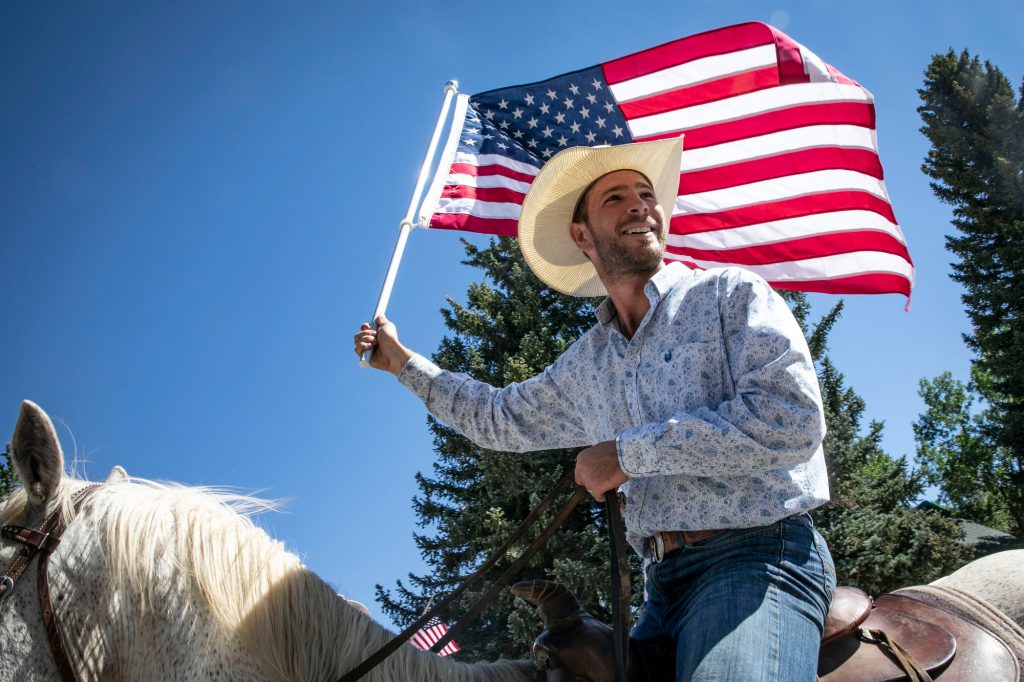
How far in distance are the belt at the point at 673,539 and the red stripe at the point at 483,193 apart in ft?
10.8

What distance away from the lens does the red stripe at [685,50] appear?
508 centimetres

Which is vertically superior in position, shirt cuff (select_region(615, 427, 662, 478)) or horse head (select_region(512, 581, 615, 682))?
shirt cuff (select_region(615, 427, 662, 478))

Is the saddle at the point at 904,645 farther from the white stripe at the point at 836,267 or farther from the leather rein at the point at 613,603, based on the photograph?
the white stripe at the point at 836,267

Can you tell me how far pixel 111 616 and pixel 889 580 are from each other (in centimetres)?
1320

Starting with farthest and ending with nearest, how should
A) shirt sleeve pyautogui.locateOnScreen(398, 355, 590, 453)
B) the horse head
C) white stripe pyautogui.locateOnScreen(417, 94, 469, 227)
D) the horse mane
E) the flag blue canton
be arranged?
the flag blue canton → white stripe pyautogui.locateOnScreen(417, 94, 469, 227) → shirt sleeve pyautogui.locateOnScreen(398, 355, 590, 453) → the horse head → the horse mane

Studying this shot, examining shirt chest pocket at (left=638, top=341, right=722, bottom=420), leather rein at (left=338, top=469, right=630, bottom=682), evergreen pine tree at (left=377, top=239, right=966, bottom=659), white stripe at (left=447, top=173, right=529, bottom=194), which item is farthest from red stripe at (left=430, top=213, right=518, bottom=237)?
evergreen pine tree at (left=377, top=239, right=966, bottom=659)


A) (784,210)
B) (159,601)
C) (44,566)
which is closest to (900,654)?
(159,601)

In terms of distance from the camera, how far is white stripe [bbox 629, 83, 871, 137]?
5047mm

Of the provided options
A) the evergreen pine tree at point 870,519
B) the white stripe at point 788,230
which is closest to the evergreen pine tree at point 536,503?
the evergreen pine tree at point 870,519

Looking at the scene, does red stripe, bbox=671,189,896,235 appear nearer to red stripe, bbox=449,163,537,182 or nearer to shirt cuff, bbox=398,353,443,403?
red stripe, bbox=449,163,537,182

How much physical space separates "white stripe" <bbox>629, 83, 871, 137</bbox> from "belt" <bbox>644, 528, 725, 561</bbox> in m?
3.74

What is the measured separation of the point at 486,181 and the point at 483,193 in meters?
0.11

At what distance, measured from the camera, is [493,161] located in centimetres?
521

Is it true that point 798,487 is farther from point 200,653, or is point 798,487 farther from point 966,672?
point 200,653
